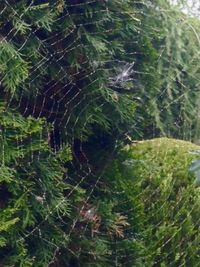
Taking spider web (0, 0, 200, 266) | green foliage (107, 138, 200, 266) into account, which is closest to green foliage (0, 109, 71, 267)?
spider web (0, 0, 200, 266)

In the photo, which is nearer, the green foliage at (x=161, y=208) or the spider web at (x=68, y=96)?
the spider web at (x=68, y=96)

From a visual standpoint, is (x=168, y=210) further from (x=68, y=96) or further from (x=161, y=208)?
(x=68, y=96)

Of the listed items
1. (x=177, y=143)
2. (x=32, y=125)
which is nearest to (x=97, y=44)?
(x=32, y=125)

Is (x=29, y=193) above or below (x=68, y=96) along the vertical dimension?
below

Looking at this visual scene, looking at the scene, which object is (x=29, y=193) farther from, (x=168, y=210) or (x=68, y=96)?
(x=168, y=210)

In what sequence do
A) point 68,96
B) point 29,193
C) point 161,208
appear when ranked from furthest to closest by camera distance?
point 161,208, point 68,96, point 29,193

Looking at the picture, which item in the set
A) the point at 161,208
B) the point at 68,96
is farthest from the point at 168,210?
the point at 68,96

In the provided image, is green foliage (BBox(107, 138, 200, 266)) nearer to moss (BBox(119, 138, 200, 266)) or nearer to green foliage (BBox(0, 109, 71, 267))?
moss (BBox(119, 138, 200, 266))

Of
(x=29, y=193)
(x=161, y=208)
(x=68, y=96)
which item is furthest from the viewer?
(x=161, y=208)

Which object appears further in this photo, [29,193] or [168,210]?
[168,210]

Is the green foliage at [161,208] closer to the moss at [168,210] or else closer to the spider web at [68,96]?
the moss at [168,210]

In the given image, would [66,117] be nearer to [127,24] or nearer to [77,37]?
[77,37]

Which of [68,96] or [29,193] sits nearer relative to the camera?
[29,193]

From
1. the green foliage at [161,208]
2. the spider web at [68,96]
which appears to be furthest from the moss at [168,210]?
the spider web at [68,96]
